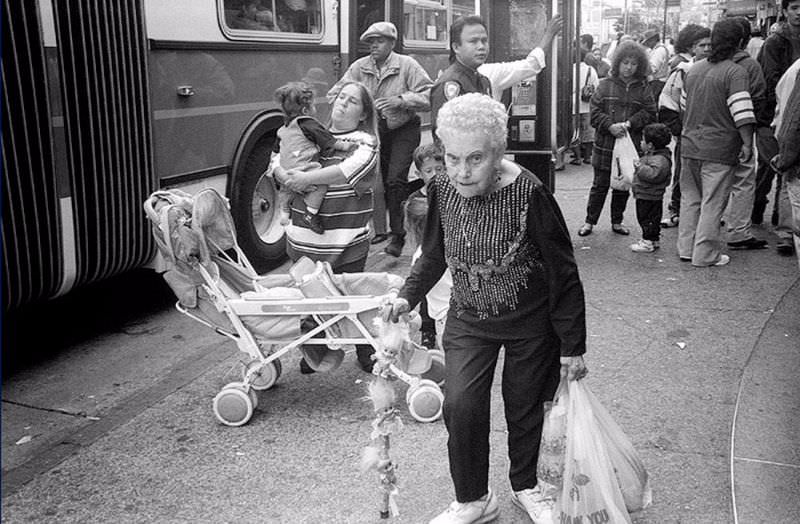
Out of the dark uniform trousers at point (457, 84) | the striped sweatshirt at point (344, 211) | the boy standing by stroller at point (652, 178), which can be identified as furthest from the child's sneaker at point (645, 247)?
the striped sweatshirt at point (344, 211)

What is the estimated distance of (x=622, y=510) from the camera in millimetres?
2877

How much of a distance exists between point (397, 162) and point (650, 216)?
219 cm

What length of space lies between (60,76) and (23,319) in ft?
6.34

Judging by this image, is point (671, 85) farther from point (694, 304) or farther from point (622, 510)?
point (622, 510)

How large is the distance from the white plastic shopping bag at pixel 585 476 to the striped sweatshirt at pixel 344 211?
1952 millimetres

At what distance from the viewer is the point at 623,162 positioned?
741 centimetres

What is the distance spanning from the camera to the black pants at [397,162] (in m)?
7.39

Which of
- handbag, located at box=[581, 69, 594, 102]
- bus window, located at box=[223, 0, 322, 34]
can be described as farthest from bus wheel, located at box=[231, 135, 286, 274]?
handbag, located at box=[581, 69, 594, 102]

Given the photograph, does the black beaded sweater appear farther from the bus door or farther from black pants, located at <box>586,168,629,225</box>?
black pants, located at <box>586,168,629,225</box>

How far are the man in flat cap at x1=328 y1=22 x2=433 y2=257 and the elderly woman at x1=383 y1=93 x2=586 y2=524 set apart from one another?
4.19 metres

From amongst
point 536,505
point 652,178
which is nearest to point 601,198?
point 652,178

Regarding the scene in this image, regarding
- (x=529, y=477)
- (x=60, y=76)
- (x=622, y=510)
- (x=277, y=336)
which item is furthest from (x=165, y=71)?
(x=622, y=510)

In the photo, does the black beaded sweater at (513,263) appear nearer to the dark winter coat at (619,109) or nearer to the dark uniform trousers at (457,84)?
the dark uniform trousers at (457,84)

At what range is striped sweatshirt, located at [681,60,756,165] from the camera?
20.9 feet
